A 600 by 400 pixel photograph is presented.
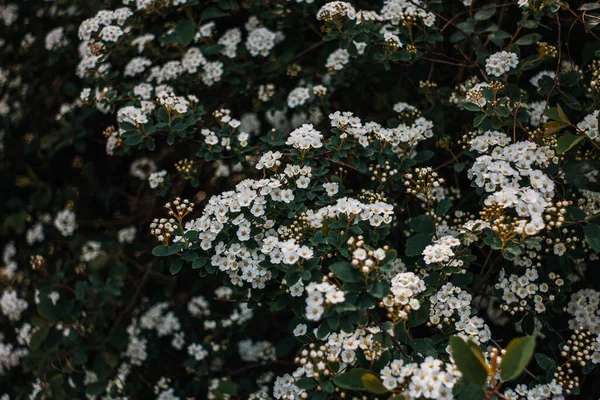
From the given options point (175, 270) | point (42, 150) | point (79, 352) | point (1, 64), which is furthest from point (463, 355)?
point (1, 64)

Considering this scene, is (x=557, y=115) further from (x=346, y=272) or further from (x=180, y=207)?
(x=180, y=207)

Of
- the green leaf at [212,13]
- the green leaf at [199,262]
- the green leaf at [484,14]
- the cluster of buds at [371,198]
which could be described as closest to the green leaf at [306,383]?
the green leaf at [199,262]

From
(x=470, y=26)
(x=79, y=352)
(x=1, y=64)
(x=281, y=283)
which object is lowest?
(x=79, y=352)

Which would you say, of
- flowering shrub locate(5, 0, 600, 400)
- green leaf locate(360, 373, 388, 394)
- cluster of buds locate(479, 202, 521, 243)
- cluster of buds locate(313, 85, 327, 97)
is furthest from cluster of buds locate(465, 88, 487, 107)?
green leaf locate(360, 373, 388, 394)

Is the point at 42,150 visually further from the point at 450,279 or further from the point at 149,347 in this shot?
the point at 450,279

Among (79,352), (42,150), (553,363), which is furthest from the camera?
(42,150)

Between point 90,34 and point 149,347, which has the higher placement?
point 90,34

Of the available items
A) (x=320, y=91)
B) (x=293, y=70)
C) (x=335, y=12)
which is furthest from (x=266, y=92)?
(x=335, y=12)

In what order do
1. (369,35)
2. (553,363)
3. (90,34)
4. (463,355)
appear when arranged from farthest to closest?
(90,34) → (369,35) → (553,363) → (463,355)
